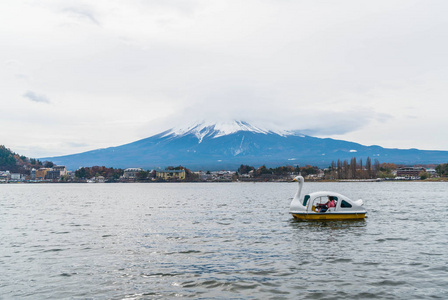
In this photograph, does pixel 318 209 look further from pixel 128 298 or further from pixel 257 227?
pixel 128 298

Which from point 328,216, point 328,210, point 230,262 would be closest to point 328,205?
point 328,210

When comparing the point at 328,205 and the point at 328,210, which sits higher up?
the point at 328,205

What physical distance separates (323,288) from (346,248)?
9.42m

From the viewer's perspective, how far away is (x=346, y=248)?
26.2m

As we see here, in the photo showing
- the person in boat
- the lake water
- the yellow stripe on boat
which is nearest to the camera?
the lake water

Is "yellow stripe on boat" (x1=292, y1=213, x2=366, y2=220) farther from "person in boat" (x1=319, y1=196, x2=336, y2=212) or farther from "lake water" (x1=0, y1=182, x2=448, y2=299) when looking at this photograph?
"lake water" (x1=0, y1=182, x2=448, y2=299)

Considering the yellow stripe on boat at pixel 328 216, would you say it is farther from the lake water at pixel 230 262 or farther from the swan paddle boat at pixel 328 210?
the lake water at pixel 230 262

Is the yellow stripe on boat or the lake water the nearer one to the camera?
the lake water

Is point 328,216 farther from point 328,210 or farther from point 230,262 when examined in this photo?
point 230,262

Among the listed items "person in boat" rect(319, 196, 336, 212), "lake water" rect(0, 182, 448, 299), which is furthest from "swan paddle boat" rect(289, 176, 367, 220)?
"lake water" rect(0, 182, 448, 299)

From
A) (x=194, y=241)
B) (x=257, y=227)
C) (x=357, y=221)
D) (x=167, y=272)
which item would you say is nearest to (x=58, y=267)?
(x=167, y=272)

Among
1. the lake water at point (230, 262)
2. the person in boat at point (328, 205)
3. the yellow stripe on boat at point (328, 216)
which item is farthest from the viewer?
the person in boat at point (328, 205)

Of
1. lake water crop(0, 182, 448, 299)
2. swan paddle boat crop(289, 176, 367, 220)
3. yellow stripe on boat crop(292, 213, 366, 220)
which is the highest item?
swan paddle boat crop(289, 176, 367, 220)

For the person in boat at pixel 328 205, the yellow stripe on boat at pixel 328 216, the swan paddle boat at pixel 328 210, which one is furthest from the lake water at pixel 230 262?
the person in boat at pixel 328 205
